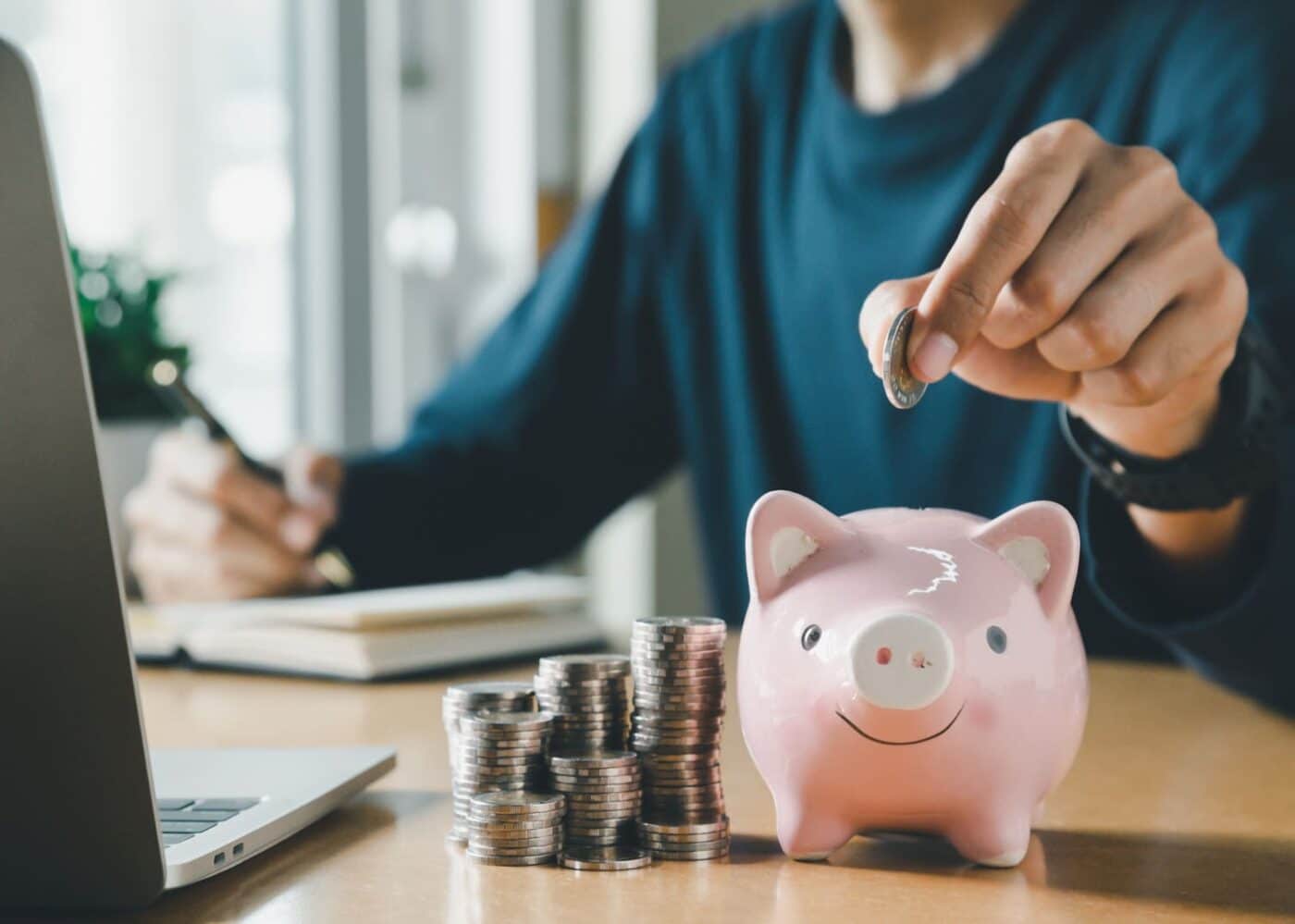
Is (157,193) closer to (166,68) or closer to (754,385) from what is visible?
(166,68)

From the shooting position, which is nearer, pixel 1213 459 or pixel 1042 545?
pixel 1042 545

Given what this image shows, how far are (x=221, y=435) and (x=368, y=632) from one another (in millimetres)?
264

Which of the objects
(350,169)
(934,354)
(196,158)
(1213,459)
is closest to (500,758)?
(934,354)

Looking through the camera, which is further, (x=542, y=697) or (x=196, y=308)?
(x=196, y=308)

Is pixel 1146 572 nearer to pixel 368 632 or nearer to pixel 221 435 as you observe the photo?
pixel 368 632

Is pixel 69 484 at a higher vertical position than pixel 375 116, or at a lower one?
lower

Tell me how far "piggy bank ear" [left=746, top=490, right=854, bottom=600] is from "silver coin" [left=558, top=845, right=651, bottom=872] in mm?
102

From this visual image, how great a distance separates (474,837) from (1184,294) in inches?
15.7

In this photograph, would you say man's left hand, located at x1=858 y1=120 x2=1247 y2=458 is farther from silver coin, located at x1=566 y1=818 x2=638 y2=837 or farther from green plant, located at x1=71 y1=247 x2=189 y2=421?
green plant, located at x1=71 y1=247 x2=189 y2=421

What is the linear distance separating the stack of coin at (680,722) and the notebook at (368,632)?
473mm

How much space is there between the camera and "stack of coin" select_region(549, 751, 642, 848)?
0.49m

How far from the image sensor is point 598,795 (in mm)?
498

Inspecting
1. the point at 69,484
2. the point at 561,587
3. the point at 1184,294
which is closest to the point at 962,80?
the point at 561,587

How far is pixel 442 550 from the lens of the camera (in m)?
1.48
